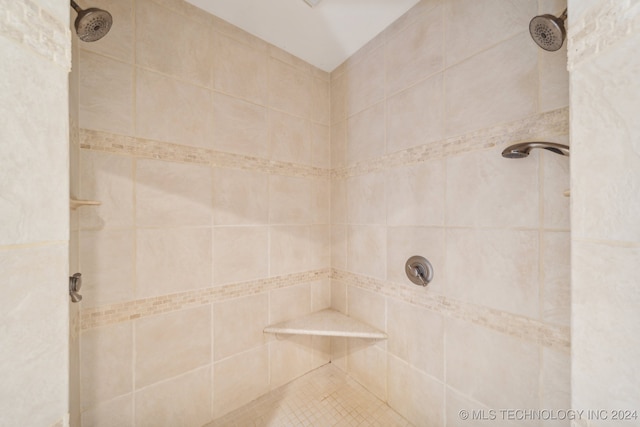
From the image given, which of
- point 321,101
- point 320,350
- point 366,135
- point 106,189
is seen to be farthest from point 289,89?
point 320,350

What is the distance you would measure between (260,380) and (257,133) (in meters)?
1.26

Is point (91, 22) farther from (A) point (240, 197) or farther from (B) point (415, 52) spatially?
(B) point (415, 52)

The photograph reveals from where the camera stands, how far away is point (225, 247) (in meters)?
1.05

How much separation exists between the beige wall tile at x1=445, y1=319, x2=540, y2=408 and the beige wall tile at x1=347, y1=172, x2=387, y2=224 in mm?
551

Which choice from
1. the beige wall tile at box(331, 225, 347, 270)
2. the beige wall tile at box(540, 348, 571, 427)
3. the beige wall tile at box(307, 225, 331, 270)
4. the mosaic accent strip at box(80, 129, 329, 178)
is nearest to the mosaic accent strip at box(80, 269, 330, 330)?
the beige wall tile at box(307, 225, 331, 270)

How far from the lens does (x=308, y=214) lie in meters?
1.34

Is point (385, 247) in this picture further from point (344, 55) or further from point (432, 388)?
point (344, 55)

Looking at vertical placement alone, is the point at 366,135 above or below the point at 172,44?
below

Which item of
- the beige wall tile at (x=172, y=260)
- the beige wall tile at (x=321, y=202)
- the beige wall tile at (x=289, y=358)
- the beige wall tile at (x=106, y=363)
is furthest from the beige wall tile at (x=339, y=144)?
the beige wall tile at (x=106, y=363)
